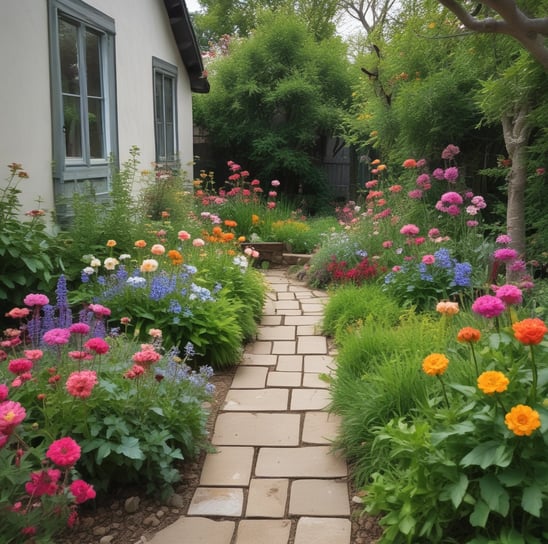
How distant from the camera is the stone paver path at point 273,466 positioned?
2408 mm

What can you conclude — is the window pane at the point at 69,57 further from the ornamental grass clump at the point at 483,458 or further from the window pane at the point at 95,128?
the ornamental grass clump at the point at 483,458

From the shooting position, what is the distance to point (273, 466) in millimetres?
2922

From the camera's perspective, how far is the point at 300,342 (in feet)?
16.0

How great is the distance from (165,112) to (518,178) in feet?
21.2

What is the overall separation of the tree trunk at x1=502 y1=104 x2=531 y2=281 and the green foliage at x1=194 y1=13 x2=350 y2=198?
21.5 feet

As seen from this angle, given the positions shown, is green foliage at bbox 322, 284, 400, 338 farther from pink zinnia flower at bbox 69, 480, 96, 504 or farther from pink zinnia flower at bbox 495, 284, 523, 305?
pink zinnia flower at bbox 69, 480, 96, 504

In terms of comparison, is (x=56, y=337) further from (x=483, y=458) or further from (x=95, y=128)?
(x=95, y=128)

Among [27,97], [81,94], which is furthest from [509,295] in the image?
[81,94]

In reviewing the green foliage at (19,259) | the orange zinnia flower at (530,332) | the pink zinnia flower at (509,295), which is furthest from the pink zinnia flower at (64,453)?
the green foliage at (19,259)

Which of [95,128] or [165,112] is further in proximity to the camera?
[165,112]

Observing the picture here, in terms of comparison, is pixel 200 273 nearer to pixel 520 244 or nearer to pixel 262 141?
pixel 520 244

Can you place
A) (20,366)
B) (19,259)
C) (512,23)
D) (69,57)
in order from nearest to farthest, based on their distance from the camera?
1. (20,366)
2. (512,23)
3. (19,259)
4. (69,57)

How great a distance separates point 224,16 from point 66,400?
23.6 m

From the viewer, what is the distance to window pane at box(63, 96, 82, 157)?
579 cm
